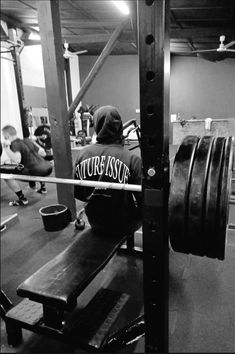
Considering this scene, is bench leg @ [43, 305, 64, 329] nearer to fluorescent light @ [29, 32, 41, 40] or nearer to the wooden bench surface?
the wooden bench surface

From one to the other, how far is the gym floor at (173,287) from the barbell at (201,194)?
0.82m

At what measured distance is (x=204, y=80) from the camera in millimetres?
1719

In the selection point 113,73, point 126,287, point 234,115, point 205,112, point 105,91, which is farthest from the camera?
point 105,91

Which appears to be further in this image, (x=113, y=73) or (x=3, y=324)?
(x=113, y=73)

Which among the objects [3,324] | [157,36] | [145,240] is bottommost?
[3,324]

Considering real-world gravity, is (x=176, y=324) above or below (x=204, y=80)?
below

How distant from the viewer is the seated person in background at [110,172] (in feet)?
5.86

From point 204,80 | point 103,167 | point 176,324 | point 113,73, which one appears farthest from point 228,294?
point 113,73

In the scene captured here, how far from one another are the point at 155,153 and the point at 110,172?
1029mm

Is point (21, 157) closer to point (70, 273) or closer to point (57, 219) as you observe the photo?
point (57, 219)

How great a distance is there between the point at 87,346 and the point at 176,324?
0.58 metres

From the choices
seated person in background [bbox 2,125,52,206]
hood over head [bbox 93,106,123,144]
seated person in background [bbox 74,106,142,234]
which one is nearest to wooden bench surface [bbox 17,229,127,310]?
seated person in background [bbox 74,106,142,234]

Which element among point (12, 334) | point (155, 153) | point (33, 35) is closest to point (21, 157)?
point (12, 334)

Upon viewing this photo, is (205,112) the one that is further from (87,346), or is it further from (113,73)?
(113,73)
